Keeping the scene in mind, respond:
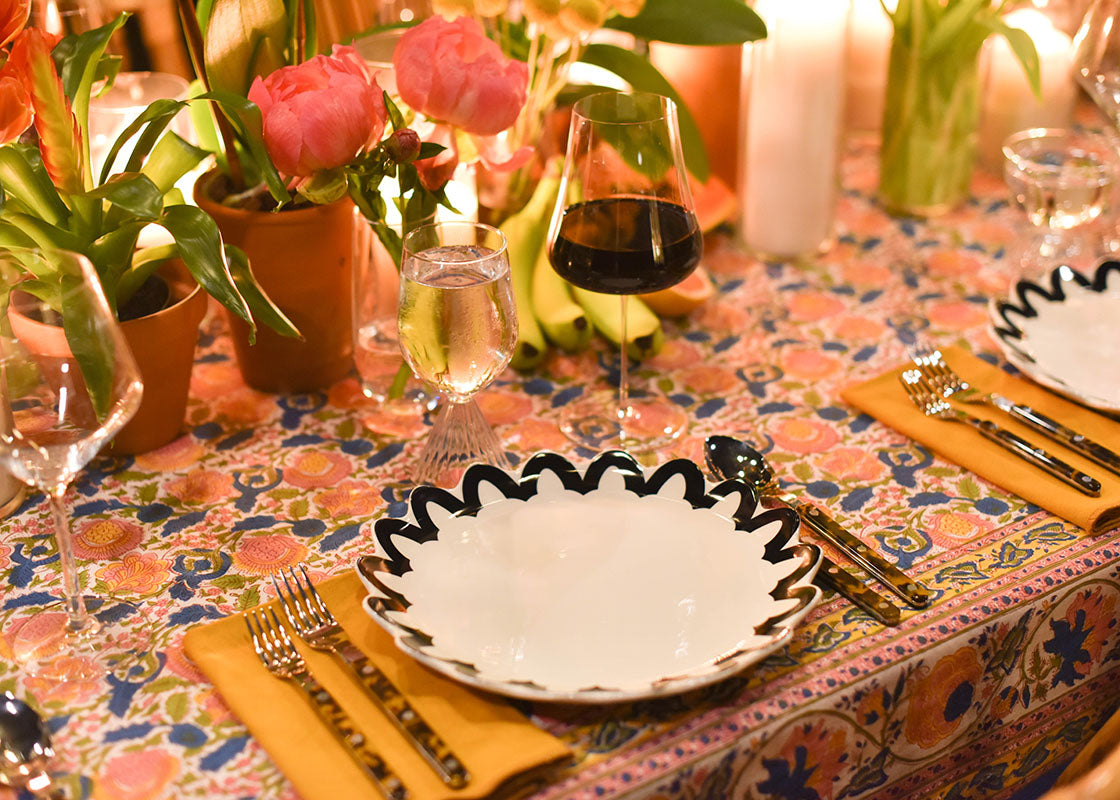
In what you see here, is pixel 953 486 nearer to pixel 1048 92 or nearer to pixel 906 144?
pixel 906 144

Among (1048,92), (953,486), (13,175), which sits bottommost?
(953,486)

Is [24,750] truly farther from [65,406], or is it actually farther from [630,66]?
[630,66]

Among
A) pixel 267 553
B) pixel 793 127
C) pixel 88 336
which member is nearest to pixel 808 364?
pixel 793 127

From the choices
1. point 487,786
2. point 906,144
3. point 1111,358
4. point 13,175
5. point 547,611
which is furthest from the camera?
point 906,144

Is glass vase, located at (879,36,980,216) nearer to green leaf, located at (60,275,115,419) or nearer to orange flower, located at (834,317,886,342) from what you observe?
orange flower, located at (834,317,886,342)

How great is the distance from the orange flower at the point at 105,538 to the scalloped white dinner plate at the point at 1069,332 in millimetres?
712

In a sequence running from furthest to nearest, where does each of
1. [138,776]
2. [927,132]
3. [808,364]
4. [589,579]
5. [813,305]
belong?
1. [927,132]
2. [813,305]
3. [808,364]
4. [589,579]
5. [138,776]

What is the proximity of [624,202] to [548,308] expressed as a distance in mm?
222

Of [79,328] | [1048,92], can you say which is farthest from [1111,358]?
[79,328]

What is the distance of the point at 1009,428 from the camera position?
89 cm

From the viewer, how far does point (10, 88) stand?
2.48ft

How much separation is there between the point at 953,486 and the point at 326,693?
19.1 inches

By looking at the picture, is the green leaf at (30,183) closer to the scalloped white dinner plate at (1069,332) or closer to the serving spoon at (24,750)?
the serving spoon at (24,750)

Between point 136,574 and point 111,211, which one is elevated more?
point 111,211
